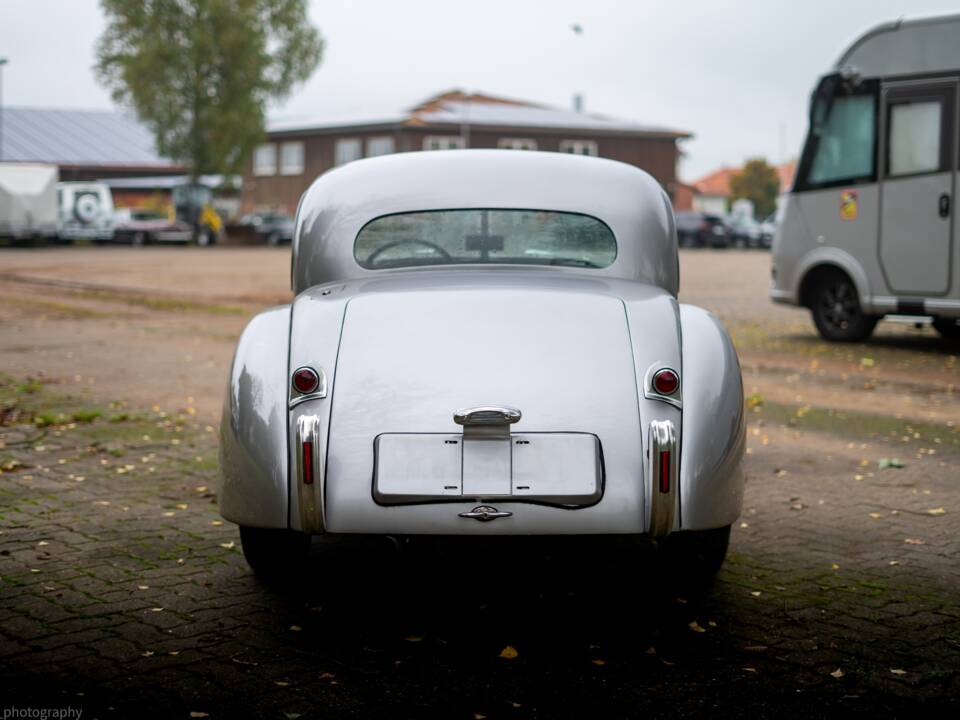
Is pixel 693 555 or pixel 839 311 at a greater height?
pixel 839 311

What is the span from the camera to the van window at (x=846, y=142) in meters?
13.0

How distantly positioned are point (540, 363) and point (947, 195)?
9.29 metres

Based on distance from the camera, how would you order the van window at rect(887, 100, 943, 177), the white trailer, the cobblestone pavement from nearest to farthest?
the cobblestone pavement < the van window at rect(887, 100, 943, 177) < the white trailer

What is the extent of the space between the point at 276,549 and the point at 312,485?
67 cm

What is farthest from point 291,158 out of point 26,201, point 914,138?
point 914,138

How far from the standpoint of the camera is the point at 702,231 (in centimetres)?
5122

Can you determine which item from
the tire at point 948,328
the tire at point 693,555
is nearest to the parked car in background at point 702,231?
the tire at point 948,328

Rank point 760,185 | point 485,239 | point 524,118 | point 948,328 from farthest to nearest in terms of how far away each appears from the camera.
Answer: point 760,185
point 524,118
point 948,328
point 485,239

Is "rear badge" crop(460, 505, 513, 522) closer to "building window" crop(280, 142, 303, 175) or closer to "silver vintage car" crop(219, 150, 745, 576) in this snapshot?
"silver vintage car" crop(219, 150, 745, 576)

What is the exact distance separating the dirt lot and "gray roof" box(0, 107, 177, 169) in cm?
6261

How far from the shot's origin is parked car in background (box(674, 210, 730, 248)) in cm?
5124

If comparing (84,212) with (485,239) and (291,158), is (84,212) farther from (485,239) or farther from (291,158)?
(485,239)

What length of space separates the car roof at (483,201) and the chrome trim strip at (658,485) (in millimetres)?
1112

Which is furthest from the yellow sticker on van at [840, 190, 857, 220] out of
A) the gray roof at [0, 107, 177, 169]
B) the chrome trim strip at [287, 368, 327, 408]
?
the gray roof at [0, 107, 177, 169]
